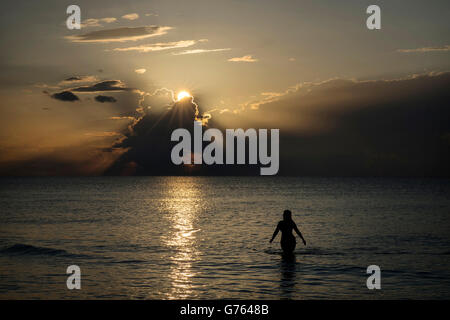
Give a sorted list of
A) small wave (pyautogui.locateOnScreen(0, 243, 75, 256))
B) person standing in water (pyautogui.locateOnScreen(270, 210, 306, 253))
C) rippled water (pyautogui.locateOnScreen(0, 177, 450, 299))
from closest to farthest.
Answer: rippled water (pyautogui.locateOnScreen(0, 177, 450, 299)), person standing in water (pyautogui.locateOnScreen(270, 210, 306, 253)), small wave (pyautogui.locateOnScreen(0, 243, 75, 256))

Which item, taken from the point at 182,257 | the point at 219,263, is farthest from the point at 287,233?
the point at 182,257

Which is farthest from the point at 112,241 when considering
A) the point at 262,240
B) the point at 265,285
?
the point at 265,285

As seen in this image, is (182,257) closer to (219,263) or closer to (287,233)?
(219,263)

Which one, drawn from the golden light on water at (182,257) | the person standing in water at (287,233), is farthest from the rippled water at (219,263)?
the person standing in water at (287,233)

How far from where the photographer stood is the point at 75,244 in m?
31.8

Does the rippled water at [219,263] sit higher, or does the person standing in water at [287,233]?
the person standing in water at [287,233]

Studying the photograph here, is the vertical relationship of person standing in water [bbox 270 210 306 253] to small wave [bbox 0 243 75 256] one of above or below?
above

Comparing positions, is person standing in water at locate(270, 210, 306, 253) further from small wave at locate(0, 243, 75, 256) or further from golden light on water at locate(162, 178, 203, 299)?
small wave at locate(0, 243, 75, 256)

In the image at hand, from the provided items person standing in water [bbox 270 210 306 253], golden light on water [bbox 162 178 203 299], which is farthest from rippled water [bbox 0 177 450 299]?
person standing in water [bbox 270 210 306 253]

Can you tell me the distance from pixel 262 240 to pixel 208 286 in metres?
15.2

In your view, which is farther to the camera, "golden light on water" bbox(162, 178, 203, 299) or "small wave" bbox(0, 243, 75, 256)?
"small wave" bbox(0, 243, 75, 256)

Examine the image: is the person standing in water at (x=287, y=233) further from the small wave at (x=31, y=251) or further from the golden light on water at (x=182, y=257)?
the small wave at (x=31, y=251)
